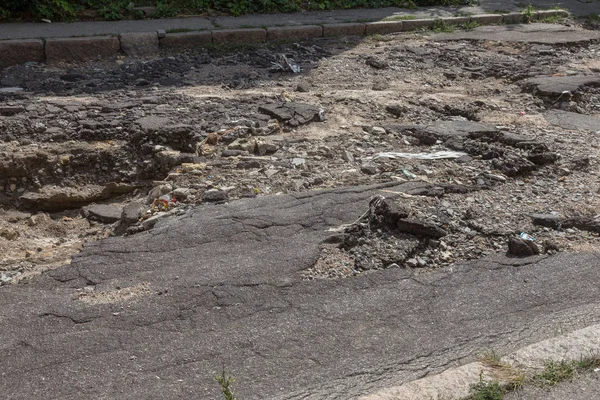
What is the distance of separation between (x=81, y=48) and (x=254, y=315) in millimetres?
5828

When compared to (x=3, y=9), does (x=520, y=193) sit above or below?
below

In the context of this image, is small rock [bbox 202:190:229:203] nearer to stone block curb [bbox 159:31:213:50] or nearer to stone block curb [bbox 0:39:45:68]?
stone block curb [bbox 0:39:45:68]

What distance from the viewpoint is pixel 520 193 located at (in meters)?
5.47

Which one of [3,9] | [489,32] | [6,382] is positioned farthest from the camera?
[489,32]

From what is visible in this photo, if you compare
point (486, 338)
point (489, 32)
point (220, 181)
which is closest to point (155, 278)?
point (220, 181)

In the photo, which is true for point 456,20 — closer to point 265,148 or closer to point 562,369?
point 265,148

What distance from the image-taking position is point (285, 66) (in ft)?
27.5

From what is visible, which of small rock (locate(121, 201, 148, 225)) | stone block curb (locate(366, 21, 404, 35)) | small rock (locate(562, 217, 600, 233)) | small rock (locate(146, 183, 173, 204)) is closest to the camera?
small rock (locate(562, 217, 600, 233))

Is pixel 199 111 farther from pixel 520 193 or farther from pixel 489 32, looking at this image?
pixel 489 32

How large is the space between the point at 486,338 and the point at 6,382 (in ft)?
7.50

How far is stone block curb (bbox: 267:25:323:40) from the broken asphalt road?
209 inches

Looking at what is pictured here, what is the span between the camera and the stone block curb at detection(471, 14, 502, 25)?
35.8 ft

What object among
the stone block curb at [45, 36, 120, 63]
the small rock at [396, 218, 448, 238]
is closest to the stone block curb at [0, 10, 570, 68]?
the stone block curb at [45, 36, 120, 63]

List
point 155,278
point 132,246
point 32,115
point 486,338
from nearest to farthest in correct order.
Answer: point 486,338, point 155,278, point 132,246, point 32,115
